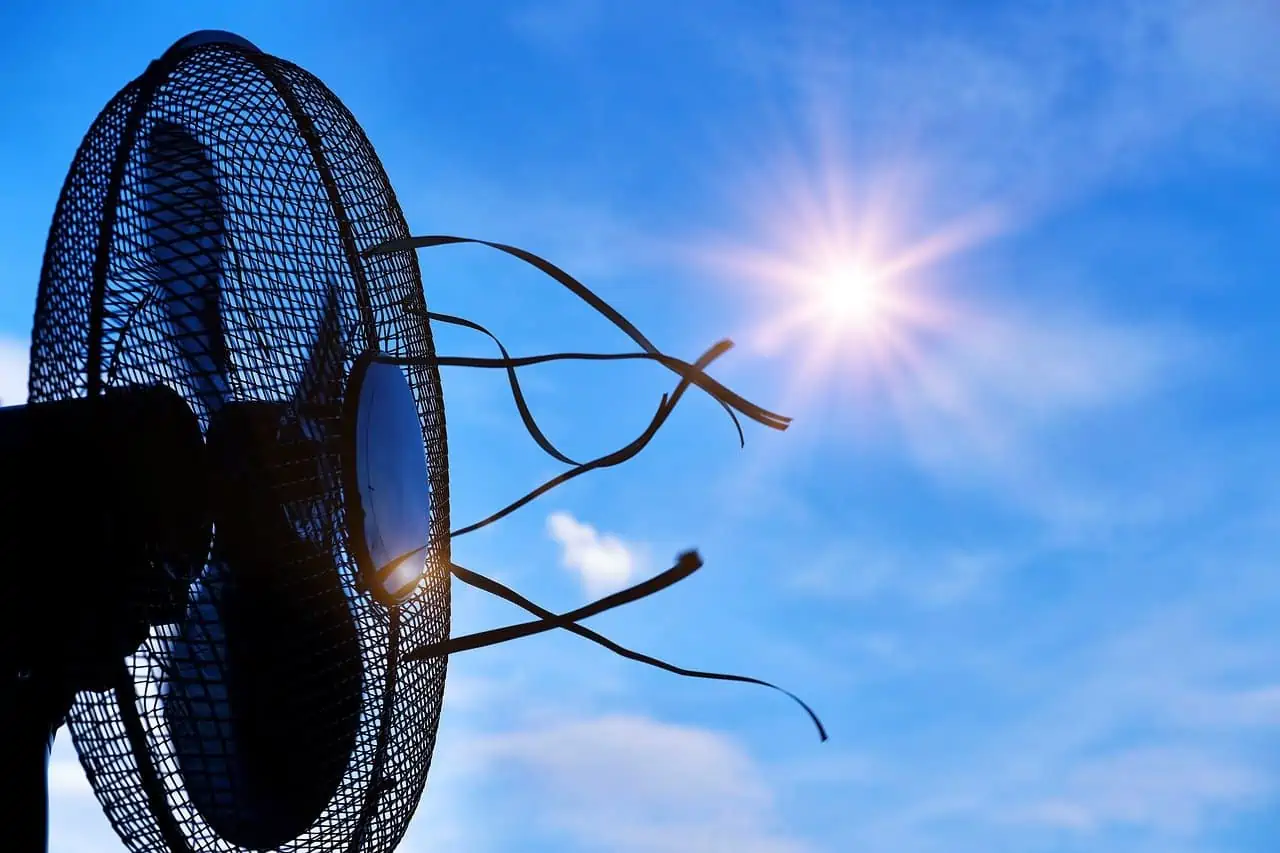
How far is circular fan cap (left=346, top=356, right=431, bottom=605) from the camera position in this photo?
57.0 inches

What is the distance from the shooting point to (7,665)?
1437 mm

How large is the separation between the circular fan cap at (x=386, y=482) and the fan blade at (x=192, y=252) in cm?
17

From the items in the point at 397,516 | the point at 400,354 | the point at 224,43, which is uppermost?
the point at 224,43

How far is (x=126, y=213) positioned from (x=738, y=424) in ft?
2.47

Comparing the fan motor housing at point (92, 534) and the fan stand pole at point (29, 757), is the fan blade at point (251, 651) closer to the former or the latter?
the fan motor housing at point (92, 534)

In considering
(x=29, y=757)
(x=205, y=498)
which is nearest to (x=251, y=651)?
(x=205, y=498)

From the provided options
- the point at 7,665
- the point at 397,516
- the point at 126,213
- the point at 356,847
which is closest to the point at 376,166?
the point at 126,213

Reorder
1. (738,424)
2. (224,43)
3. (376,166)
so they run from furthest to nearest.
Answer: (376,166) < (224,43) < (738,424)

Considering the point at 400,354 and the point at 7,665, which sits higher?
the point at 400,354

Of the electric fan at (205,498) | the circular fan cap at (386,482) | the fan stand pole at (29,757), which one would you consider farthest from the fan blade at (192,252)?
the fan stand pole at (29,757)

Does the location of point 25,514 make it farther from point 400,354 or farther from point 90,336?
point 400,354

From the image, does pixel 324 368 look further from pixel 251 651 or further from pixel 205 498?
pixel 251 651

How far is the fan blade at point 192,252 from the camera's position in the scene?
4.54ft

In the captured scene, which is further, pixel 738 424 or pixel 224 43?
pixel 224 43
